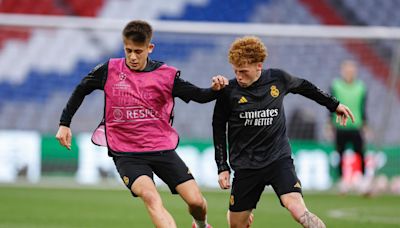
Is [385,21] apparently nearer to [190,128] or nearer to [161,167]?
[190,128]

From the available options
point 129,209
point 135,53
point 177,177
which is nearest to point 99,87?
point 135,53

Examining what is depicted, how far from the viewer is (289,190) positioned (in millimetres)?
8312

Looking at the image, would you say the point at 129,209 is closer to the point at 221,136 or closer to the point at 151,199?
the point at 221,136

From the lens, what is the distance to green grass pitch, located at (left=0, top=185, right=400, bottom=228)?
11859 mm

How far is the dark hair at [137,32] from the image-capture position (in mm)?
8602

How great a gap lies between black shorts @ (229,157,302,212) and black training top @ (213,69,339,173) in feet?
0.20

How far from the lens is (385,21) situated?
22797mm

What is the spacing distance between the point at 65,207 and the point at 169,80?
5.58m

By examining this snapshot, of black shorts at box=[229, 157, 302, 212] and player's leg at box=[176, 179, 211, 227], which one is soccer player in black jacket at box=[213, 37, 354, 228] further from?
player's leg at box=[176, 179, 211, 227]

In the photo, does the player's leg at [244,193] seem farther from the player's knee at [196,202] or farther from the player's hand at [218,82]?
the player's hand at [218,82]

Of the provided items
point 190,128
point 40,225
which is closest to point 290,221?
point 40,225

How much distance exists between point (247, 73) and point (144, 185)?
1.31 m

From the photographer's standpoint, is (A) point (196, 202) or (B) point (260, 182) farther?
(A) point (196, 202)

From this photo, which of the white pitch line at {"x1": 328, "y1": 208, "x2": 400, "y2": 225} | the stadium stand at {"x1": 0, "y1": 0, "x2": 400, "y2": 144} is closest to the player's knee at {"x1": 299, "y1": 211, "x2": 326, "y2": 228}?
the white pitch line at {"x1": 328, "y1": 208, "x2": 400, "y2": 225}
